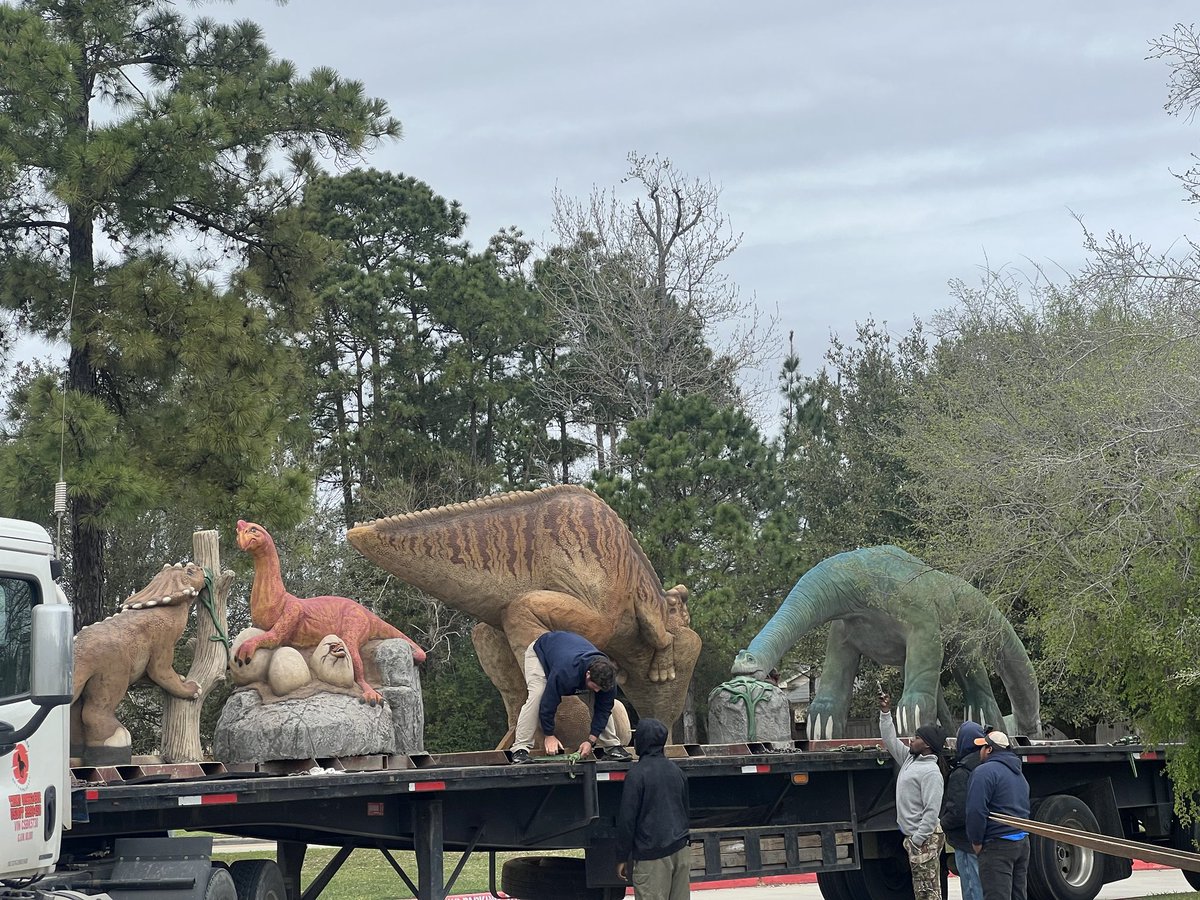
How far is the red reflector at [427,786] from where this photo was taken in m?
8.63

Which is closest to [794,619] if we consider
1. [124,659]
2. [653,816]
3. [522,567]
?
[522,567]

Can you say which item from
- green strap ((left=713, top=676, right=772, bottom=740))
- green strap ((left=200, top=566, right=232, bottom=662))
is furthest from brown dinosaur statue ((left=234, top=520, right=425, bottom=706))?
green strap ((left=713, top=676, right=772, bottom=740))

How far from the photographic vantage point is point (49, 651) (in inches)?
257

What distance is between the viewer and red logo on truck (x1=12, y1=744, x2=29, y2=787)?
660 centimetres

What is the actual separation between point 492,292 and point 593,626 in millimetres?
24882

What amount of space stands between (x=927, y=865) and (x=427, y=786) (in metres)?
3.88

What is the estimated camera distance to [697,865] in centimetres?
1020

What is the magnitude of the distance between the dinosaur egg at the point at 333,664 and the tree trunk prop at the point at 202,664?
622mm

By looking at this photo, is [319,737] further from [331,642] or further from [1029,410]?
[1029,410]

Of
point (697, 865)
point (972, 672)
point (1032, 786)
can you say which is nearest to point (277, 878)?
point (697, 865)

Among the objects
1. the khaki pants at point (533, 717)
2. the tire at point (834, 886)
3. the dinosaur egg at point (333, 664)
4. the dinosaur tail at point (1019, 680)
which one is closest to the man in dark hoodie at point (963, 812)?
the khaki pants at point (533, 717)

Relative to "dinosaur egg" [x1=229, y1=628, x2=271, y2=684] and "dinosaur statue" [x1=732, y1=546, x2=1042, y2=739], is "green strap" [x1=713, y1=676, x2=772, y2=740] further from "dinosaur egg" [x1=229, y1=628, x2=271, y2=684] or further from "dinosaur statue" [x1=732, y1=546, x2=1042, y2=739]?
"dinosaur egg" [x1=229, y1=628, x2=271, y2=684]

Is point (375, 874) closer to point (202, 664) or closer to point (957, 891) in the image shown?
point (957, 891)

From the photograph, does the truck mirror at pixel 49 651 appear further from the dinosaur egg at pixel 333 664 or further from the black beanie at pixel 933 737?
the black beanie at pixel 933 737
